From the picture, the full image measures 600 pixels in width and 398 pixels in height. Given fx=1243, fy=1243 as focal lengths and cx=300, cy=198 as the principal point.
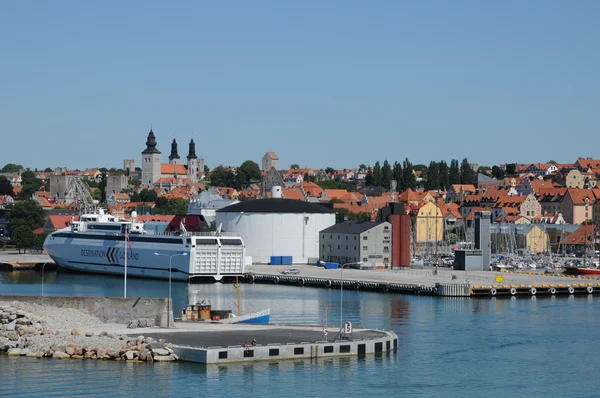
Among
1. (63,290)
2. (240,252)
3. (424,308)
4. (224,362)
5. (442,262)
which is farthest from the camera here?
(442,262)

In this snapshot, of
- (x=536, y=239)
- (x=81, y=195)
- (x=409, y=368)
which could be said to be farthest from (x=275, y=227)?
(x=409, y=368)

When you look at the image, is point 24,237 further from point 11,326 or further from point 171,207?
point 11,326

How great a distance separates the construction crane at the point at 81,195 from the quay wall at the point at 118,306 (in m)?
53.3

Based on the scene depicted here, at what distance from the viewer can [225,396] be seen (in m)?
34.3

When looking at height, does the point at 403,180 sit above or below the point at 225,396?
above

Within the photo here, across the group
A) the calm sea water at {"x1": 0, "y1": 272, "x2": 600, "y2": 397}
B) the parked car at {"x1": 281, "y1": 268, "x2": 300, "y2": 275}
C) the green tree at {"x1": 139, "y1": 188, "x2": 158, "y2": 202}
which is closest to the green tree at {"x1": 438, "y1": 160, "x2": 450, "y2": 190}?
the green tree at {"x1": 139, "y1": 188, "x2": 158, "y2": 202}

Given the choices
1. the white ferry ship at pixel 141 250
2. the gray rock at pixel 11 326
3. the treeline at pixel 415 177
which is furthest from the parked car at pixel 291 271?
the treeline at pixel 415 177

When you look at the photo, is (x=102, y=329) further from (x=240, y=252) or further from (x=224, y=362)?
(x=240, y=252)

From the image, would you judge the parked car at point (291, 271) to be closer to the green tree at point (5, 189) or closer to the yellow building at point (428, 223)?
the yellow building at point (428, 223)

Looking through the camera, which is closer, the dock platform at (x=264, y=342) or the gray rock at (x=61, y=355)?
the dock platform at (x=264, y=342)

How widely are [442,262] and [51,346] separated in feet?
197

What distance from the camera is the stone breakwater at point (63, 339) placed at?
38750mm

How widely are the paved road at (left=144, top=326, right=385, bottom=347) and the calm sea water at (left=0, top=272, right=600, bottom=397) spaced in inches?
63.0

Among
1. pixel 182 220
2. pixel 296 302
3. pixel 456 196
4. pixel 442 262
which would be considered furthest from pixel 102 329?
pixel 456 196
